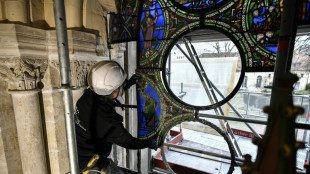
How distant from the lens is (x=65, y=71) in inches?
36.8


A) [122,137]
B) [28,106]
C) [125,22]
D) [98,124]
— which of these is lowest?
[122,137]

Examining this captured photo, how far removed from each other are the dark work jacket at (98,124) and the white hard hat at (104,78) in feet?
0.28

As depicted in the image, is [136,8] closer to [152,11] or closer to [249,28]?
[152,11]

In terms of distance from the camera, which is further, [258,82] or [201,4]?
[258,82]

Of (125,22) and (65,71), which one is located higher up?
(125,22)

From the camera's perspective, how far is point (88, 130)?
1.64m

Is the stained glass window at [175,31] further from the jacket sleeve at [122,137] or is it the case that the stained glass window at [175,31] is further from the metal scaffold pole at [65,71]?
the metal scaffold pole at [65,71]

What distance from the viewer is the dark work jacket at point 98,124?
160 cm

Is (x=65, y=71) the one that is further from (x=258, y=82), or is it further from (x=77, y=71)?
(x=258, y=82)

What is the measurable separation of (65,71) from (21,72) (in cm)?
89

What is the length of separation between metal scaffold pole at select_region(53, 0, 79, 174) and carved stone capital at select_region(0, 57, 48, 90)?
851 mm

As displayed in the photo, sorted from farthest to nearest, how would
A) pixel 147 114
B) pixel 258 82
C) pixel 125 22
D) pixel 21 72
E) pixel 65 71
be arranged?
pixel 258 82, pixel 147 114, pixel 125 22, pixel 21 72, pixel 65 71

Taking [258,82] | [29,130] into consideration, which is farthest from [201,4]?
[258,82]

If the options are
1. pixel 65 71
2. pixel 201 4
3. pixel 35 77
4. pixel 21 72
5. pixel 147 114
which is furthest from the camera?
pixel 147 114
